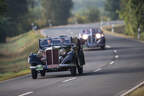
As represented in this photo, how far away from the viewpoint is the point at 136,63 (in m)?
29.2

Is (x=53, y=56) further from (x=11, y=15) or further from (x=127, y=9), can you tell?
(x=11, y=15)

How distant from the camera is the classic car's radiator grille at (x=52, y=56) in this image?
2355cm

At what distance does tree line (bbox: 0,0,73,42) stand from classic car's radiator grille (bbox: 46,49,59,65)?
126 feet

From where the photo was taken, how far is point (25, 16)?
10688 centimetres

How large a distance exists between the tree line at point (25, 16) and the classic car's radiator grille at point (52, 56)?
38477mm

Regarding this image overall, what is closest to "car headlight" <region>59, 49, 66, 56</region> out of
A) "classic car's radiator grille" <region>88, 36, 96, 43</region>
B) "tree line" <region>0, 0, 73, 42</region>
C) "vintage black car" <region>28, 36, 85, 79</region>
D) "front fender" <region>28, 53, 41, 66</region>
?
"vintage black car" <region>28, 36, 85, 79</region>

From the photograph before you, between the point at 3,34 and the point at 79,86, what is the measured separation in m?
66.4

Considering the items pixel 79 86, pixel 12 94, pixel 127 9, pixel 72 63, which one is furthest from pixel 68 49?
pixel 127 9

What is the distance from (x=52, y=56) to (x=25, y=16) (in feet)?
275

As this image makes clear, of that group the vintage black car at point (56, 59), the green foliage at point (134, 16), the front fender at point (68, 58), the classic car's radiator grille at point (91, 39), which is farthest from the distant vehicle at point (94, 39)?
the front fender at point (68, 58)

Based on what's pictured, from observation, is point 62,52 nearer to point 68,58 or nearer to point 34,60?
point 68,58

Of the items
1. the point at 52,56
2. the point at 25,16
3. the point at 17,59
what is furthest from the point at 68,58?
the point at 25,16

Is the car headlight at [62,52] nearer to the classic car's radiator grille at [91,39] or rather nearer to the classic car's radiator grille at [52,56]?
the classic car's radiator grille at [52,56]

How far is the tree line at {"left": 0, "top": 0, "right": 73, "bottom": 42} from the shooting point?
9094cm
